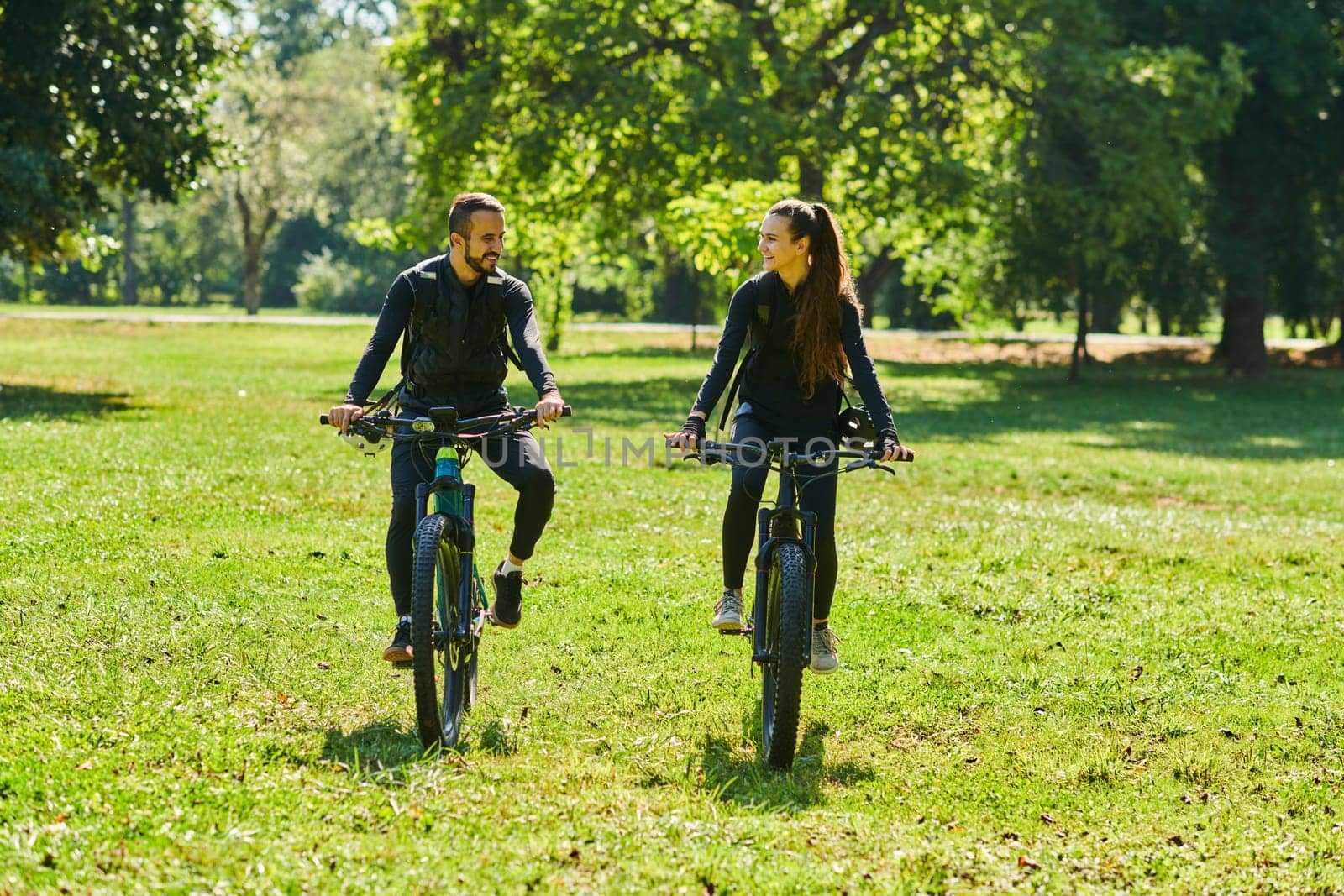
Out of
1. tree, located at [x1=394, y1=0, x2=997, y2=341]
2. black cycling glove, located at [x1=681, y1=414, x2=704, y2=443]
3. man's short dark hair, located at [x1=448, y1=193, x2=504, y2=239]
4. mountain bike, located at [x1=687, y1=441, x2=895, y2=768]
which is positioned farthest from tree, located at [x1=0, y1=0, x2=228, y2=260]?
mountain bike, located at [x1=687, y1=441, x2=895, y2=768]

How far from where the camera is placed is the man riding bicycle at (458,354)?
229 inches

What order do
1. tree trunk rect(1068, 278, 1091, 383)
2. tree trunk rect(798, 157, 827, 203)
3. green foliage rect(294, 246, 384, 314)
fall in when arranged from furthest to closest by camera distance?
green foliage rect(294, 246, 384, 314) < tree trunk rect(1068, 278, 1091, 383) < tree trunk rect(798, 157, 827, 203)

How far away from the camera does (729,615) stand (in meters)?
6.22

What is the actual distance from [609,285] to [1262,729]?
61.4 m

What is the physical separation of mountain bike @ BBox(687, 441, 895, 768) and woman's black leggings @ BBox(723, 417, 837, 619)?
0.06 meters

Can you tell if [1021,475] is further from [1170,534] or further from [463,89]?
[463,89]

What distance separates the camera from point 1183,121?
29.5m

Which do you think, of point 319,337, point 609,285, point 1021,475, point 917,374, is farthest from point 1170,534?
point 609,285

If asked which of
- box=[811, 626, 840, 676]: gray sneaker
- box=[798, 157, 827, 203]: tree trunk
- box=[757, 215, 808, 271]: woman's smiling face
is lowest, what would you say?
box=[811, 626, 840, 676]: gray sneaker

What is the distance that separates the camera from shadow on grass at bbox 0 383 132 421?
18.7 meters

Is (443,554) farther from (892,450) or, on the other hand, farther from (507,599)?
(892,450)

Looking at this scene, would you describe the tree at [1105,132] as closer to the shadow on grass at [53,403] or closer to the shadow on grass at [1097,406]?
the shadow on grass at [1097,406]

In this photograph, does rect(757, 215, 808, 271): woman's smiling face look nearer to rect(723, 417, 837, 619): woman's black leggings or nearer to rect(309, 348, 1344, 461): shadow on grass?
rect(723, 417, 837, 619): woman's black leggings

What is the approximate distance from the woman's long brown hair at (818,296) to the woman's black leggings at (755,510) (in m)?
0.32
